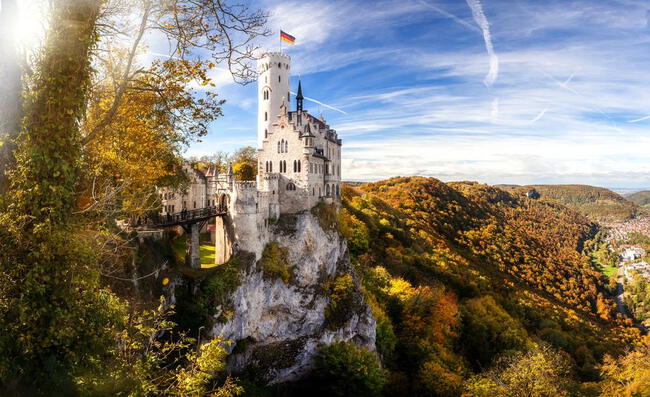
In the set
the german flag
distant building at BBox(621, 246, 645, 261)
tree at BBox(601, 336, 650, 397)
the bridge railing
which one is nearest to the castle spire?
the german flag

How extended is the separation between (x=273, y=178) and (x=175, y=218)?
41.0 ft

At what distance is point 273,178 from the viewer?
38.6 m

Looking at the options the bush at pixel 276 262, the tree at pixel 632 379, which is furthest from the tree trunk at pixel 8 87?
the tree at pixel 632 379

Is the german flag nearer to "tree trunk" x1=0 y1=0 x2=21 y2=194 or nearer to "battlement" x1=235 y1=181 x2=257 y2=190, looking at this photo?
"battlement" x1=235 y1=181 x2=257 y2=190

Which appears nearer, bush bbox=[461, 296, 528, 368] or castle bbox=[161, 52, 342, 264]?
castle bbox=[161, 52, 342, 264]

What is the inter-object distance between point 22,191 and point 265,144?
33396mm

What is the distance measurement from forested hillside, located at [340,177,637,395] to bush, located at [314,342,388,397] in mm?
5626

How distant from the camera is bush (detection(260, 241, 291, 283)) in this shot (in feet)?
Result: 116

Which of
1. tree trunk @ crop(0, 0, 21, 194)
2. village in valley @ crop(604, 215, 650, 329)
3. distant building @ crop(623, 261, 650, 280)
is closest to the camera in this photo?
tree trunk @ crop(0, 0, 21, 194)

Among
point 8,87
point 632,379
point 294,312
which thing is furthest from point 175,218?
point 632,379

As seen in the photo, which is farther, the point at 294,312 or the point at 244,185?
the point at 294,312

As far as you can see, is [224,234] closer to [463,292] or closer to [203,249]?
[203,249]

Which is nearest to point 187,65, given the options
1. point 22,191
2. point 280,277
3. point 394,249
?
point 22,191

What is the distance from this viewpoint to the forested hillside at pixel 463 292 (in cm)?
4559
